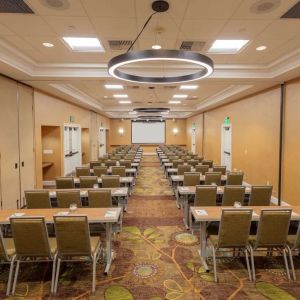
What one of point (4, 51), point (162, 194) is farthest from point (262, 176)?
point (4, 51)

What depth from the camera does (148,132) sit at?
85.0 feet

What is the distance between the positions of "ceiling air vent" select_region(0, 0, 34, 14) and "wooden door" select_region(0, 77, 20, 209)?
313cm

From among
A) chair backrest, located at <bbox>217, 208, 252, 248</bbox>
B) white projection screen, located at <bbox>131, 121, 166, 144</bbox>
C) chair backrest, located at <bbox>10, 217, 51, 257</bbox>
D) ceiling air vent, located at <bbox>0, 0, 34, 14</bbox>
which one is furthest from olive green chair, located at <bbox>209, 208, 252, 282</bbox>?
white projection screen, located at <bbox>131, 121, 166, 144</bbox>

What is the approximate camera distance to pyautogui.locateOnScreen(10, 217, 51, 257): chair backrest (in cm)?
331

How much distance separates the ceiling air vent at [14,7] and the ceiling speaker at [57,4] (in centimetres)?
30

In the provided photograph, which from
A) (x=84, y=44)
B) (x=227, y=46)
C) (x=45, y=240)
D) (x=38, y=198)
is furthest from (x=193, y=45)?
(x=45, y=240)

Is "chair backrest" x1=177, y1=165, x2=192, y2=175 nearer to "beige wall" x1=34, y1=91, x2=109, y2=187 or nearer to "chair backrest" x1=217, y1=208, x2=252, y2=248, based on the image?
"beige wall" x1=34, y1=91, x2=109, y2=187

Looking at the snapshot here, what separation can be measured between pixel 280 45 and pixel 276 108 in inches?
122

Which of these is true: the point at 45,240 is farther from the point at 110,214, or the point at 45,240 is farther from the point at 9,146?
the point at 9,146

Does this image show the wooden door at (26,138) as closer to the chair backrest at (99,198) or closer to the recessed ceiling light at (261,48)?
the chair backrest at (99,198)

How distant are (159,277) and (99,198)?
6.21ft

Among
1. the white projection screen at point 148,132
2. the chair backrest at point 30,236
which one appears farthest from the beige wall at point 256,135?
the white projection screen at point 148,132

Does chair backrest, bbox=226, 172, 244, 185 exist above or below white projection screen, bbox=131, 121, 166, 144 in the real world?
below

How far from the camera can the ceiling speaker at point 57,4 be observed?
352 cm
